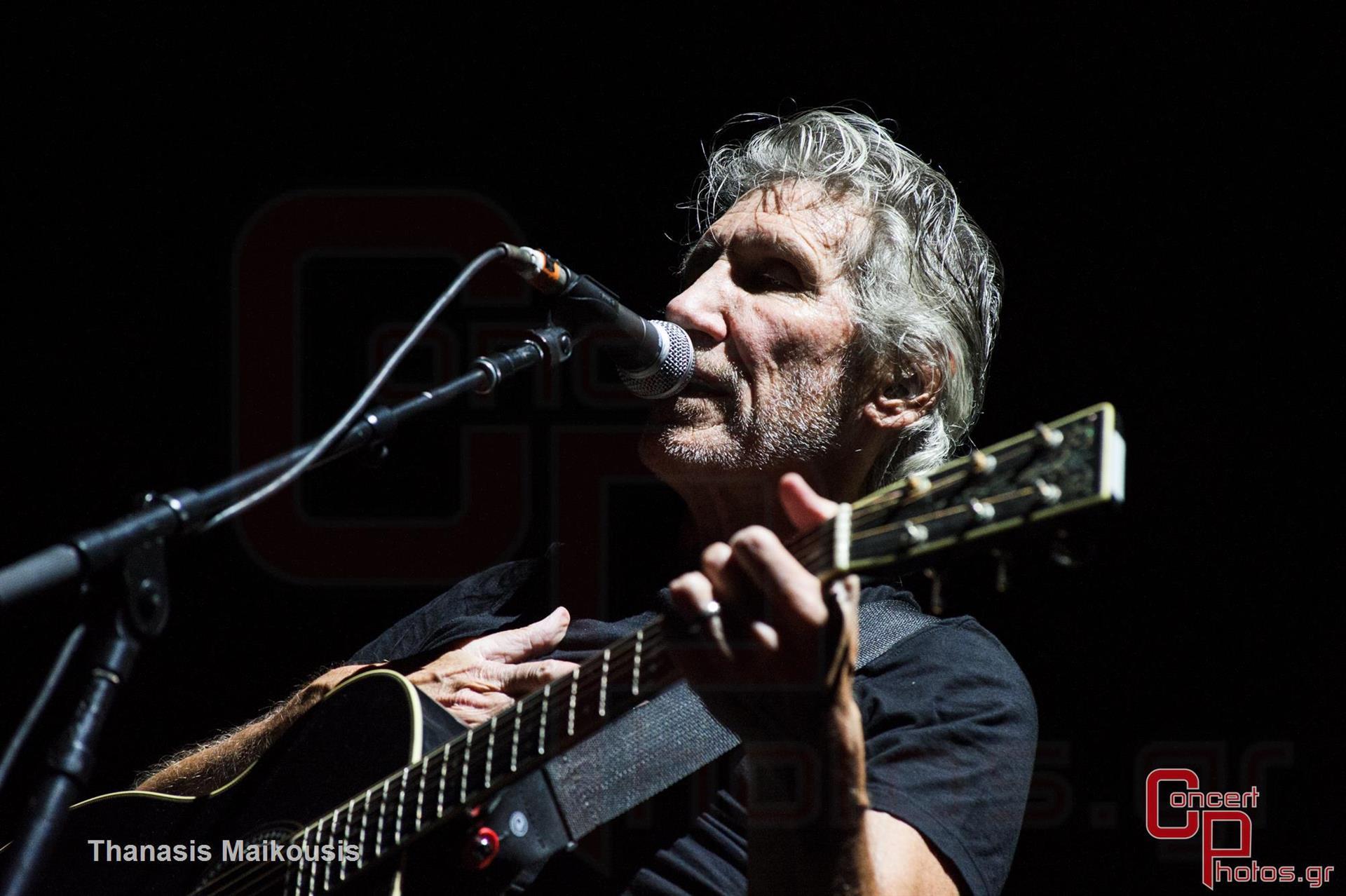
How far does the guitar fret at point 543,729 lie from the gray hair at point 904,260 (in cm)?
121

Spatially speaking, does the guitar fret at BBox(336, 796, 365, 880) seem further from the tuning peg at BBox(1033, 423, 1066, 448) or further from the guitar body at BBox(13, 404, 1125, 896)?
the tuning peg at BBox(1033, 423, 1066, 448)

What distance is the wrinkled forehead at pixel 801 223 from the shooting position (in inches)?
97.7

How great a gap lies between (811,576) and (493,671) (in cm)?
98

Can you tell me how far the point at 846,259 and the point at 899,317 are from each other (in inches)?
7.4

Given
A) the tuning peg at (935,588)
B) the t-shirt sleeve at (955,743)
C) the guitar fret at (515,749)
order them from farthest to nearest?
the t-shirt sleeve at (955,743) → the guitar fret at (515,749) → the tuning peg at (935,588)

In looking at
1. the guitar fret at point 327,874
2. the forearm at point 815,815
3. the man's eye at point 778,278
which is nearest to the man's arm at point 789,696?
the forearm at point 815,815

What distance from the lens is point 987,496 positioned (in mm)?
1192

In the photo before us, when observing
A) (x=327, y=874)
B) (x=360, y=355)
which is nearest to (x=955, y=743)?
(x=327, y=874)

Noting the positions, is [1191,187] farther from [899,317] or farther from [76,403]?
[76,403]

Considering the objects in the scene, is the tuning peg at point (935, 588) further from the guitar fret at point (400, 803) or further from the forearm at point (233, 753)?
the forearm at point (233, 753)

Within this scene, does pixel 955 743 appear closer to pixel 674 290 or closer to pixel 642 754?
pixel 642 754

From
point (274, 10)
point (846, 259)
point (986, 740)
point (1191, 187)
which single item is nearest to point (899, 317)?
point (846, 259)

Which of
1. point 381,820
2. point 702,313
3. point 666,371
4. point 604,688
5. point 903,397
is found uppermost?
point 702,313

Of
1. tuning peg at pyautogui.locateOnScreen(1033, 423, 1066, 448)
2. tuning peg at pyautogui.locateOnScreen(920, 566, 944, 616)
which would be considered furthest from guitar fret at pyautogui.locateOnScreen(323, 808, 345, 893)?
tuning peg at pyautogui.locateOnScreen(1033, 423, 1066, 448)
